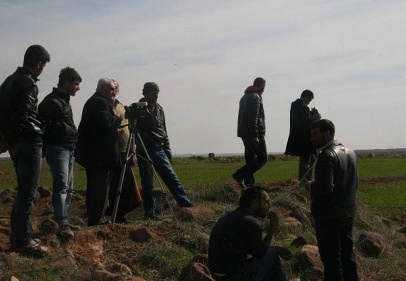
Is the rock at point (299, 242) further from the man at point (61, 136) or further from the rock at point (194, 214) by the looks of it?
the man at point (61, 136)

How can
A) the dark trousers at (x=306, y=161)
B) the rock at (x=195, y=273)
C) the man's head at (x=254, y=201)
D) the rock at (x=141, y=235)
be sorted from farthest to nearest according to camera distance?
the dark trousers at (x=306, y=161)
the rock at (x=141, y=235)
the rock at (x=195, y=273)
the man's head at (x=254, y=201)

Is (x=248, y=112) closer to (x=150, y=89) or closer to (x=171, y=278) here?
(x=150, y=89)

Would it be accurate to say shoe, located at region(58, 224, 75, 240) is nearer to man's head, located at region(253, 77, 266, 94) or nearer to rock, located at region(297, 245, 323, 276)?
rock, located at region(297, 245, 323, 276)

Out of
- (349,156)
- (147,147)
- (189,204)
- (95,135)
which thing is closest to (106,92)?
(95,135)

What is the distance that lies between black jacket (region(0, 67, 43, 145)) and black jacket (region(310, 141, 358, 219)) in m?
2.79

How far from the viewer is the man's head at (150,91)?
9562 millimetres

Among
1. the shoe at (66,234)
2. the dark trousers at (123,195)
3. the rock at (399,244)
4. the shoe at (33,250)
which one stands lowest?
the rock at (399,244)

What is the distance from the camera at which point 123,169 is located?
8.78 meters

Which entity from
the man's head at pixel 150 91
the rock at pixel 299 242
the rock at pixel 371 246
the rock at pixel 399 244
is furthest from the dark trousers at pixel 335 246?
the man's head at pixel 150 91

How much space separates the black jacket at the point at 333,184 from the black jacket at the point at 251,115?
4.23 meters

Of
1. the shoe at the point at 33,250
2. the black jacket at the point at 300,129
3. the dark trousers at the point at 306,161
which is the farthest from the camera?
the dark trousers at the point at 306,161

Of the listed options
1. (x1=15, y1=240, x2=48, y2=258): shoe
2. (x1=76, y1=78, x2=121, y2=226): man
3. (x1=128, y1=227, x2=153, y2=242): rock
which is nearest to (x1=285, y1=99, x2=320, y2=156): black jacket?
(x1=76, y1=78, x2=121, y2=226): man

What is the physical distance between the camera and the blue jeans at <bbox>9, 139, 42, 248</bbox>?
6871mm

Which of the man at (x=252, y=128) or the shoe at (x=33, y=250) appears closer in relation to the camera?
the shoe at (x=33, y=250)
